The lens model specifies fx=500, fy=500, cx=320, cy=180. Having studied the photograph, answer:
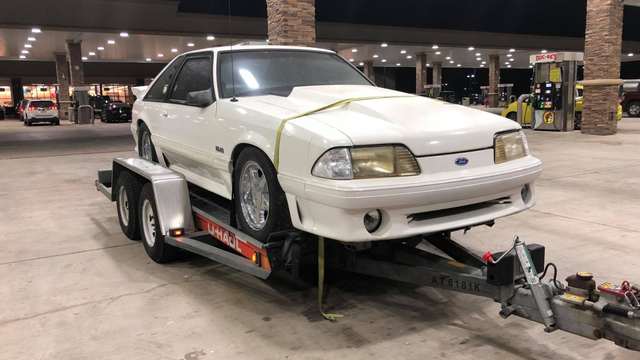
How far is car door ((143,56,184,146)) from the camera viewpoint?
468 cm

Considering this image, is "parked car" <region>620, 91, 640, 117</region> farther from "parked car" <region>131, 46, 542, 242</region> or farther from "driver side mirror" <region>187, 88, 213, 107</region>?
"driver side mirror" <region>187, 88, 213, 107</region>

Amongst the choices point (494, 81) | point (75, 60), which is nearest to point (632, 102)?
point (494, 81)

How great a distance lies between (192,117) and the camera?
13.5 ft

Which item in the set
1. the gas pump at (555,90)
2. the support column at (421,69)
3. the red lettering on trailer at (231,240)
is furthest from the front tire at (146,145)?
the support column at (421,69)

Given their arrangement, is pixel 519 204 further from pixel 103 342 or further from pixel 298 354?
pixel 103 342

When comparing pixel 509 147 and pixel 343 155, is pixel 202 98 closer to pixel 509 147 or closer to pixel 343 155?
pixel 343 155

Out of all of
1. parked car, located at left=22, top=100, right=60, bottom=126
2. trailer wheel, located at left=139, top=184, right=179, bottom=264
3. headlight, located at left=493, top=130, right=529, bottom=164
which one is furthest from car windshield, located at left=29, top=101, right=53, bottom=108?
headlight, located at left=493, top=130, right=529, bottom=164

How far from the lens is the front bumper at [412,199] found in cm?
266

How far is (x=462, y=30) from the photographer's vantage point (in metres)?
24.7

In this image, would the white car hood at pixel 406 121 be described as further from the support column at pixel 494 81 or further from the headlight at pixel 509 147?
the support column at pixel 494 81

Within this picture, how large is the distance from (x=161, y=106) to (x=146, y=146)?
3.32 feet

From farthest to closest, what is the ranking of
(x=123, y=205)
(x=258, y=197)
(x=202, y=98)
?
(x=123, y=205)
(x=202, y=98)
(x=258, y=197)

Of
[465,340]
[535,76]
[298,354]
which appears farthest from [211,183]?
[535,76]

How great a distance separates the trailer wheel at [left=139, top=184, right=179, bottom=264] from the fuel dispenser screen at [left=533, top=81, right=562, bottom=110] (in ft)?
52.0
